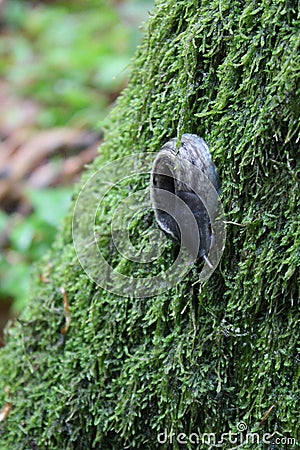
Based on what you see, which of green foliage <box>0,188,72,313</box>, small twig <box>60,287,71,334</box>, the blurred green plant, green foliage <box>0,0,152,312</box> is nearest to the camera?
small twig <box>60,287,71,334</box>

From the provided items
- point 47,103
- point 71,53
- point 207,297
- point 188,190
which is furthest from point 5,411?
point 71,53

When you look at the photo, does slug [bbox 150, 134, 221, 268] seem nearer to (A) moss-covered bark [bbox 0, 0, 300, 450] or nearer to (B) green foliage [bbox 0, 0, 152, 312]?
(A) moss-covered bark [bbox 0, 0, 300, 450]

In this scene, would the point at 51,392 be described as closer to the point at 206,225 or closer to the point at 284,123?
the point at 206,225

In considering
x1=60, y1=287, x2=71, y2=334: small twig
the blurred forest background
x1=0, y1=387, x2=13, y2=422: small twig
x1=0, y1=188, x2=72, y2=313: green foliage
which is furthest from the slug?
x1=0, y1=188, x2=72, y2=313: green foliage

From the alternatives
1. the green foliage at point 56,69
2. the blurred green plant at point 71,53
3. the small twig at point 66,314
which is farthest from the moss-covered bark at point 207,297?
the blurred green plant at point 71,53

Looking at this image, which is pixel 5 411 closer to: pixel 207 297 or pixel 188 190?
pixel 207 297

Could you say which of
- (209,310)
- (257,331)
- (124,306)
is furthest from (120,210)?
(257,331)
